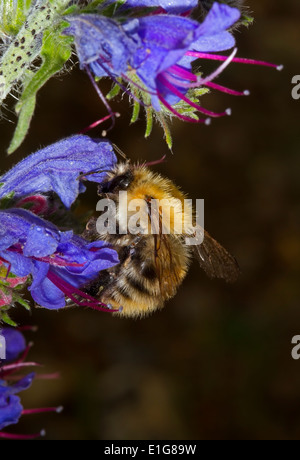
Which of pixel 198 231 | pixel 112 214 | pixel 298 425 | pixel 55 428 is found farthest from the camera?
pixel 298 425

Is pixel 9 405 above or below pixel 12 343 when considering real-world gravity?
below

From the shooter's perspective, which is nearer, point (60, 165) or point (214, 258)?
point (60, 165)

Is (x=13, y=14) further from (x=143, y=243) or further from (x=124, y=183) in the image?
(x=143, y=243)

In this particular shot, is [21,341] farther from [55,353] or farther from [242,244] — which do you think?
[242,244]

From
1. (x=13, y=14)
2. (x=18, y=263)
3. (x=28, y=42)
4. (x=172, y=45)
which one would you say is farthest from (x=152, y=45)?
(x=18, y=263)

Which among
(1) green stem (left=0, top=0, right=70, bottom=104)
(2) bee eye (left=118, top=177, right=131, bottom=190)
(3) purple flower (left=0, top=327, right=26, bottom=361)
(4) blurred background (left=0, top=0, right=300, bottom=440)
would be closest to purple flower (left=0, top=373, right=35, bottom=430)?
(3) purple flower (left=0, top=327, right=26, bottom=361)

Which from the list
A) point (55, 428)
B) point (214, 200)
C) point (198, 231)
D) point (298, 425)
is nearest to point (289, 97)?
point (214, 200)
